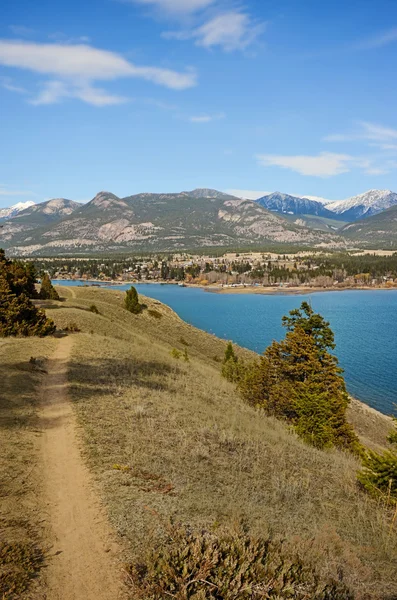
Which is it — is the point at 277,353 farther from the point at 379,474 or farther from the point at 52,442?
the point at 52,442

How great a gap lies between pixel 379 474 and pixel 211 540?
9.10m

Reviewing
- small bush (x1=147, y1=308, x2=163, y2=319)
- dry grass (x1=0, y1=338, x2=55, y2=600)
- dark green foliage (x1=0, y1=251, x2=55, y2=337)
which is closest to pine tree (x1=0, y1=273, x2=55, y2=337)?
dark green foliage (x1=0, y1=251, x2=55, y2=337)

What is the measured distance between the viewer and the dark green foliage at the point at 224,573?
20.6 feet

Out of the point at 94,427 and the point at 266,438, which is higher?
the point at 94,427

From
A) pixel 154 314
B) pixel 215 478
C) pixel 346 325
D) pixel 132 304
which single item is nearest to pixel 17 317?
pixel 215 478

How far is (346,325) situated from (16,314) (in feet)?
319

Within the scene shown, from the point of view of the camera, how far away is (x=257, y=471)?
12.9 meters

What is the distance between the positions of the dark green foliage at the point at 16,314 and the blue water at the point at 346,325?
1014 inches

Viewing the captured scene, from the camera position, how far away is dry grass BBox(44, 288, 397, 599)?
8375 millimetres

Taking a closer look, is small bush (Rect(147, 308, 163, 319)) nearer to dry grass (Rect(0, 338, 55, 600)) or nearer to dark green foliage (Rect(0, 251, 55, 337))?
dark green foliage (Rect(0, 251, 55, 337))

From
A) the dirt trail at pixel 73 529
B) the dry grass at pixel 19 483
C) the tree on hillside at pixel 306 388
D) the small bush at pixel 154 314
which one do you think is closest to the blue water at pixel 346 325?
the tree on hillside at pixel 306 388

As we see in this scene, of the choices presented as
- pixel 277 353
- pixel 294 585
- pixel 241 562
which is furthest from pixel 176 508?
pixel 277 353

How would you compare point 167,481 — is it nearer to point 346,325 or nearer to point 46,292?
point 46,292

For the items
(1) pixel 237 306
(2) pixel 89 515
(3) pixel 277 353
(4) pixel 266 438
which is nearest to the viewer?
(2) pixel 89 515
